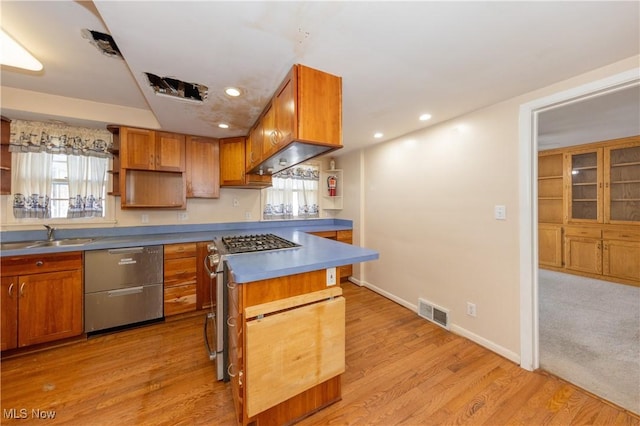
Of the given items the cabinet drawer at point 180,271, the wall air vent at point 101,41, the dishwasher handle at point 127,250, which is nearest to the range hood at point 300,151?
the wall air vent at point 101,41

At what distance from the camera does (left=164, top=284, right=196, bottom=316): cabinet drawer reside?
265 cm

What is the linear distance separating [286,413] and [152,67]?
7.68 feet

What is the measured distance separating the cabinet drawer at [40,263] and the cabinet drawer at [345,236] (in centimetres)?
Result: 302

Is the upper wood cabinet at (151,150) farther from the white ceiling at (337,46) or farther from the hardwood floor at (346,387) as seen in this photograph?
the hardwood floor at (346,387)

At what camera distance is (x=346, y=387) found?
5.68 ft

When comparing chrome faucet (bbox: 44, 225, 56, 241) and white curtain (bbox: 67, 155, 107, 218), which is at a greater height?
white curtain (bbox: 67, 155, 107, 218)

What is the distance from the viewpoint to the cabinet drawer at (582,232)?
Answer: 3.94m

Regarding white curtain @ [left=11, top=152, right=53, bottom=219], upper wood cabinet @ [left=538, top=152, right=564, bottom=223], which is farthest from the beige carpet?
white curtain @ [left=11, top=152, right=53, bottom=219]

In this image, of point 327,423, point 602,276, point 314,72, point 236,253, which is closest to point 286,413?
point 327,423

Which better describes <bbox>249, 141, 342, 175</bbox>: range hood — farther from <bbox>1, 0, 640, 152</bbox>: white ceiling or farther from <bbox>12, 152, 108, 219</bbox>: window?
<bbox>12, 152, 108, 219</bbox>: window

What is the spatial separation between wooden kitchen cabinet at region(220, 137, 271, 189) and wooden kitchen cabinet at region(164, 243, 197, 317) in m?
0.98

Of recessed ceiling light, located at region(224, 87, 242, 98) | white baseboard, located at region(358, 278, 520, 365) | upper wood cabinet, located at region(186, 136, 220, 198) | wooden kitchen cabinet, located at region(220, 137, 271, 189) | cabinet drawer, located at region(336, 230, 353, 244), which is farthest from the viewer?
cabinet drawer, located at region(336, 230, 353, 244)

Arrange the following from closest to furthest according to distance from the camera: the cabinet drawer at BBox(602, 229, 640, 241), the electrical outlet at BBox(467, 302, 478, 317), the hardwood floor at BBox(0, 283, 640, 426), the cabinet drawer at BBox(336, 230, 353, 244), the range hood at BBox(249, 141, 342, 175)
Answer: the hardwood floor at BBox(0, 283, 640, 426) → the range hood at BBox(249, 141, 342, 175) → the electrical outlet at BBox(467, 302, 478, 317) → the cabinet drawer at BBox(602, 229, 640, 241) → the cabinet drawer at BBox(336, 230, 353, 244)

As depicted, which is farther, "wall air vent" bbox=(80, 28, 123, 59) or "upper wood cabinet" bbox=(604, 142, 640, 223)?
"upper wood cabinet" bbox=(604, 142, 640, 223)
